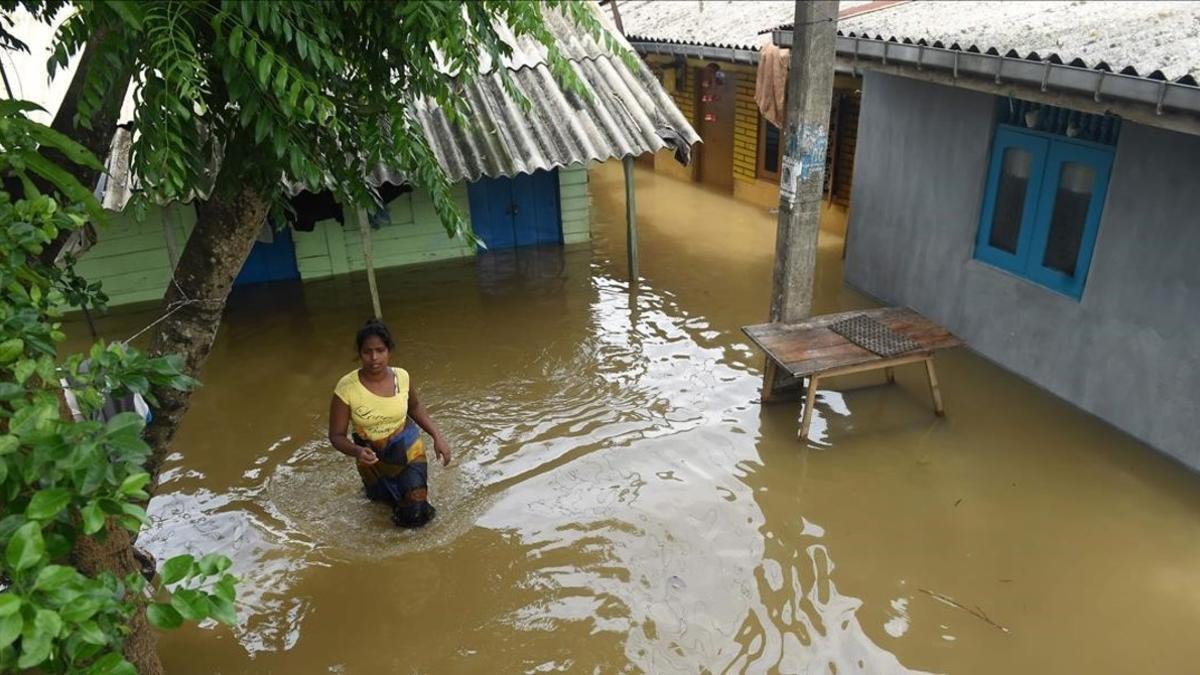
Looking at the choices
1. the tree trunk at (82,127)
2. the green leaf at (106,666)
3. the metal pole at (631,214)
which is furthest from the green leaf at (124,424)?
the metal pole at (631,214)

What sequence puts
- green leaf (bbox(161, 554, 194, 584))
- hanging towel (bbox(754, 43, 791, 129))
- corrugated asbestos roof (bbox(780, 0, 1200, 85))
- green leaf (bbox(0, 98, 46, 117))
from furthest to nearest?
hanging towel (bbox(754, 43, 791, 129)), corrugated asbestos roof (bbox(780, 0, 1200, 85)), green leaf (bbox(0, 98, 46, 117)), green leaf (bbox(161, 554, 194, 584))

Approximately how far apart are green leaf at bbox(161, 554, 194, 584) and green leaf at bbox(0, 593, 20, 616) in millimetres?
310

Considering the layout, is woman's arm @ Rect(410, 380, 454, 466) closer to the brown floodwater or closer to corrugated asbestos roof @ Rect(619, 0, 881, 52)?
the brown floodwater

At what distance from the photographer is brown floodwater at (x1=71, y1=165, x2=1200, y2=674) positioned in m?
4.72

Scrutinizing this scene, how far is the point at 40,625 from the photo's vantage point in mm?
1564

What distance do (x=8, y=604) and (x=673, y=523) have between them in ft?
15.3

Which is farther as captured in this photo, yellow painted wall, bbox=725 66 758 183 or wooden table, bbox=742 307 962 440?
yellow painted wall, bbox=725 66 758 183

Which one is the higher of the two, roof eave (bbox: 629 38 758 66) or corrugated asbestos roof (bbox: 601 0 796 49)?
corrugated asbestos roof (bbox: 601 0 796 49)

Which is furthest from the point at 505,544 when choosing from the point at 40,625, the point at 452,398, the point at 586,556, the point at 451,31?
the point at 40,625

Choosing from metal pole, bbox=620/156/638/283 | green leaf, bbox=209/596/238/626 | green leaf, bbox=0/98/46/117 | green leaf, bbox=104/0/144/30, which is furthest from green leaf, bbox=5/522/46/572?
metal pole, bbox=620/156/638/283

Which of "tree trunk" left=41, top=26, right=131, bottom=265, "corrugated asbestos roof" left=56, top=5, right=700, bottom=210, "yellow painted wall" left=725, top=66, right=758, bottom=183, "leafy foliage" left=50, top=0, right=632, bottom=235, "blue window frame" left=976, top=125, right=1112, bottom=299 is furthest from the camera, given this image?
"yellow painted wall" left=725, top=66, right=758, bottom=183

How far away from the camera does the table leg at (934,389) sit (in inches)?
270

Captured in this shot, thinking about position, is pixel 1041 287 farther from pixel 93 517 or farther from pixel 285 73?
pixel 93 517

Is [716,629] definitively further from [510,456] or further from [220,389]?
[220,389]
